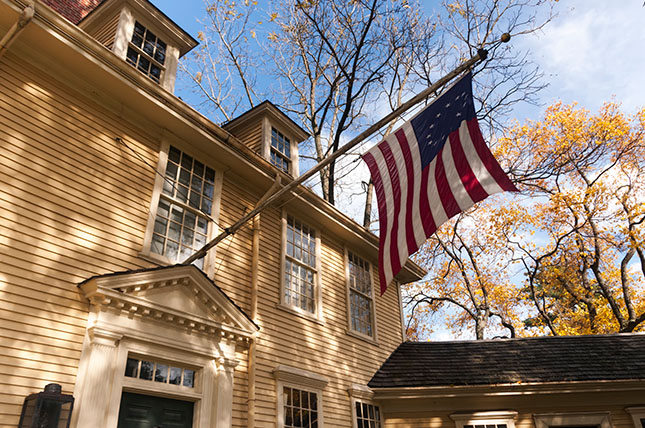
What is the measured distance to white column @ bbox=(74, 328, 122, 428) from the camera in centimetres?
528

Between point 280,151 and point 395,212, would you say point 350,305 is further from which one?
point 395,212

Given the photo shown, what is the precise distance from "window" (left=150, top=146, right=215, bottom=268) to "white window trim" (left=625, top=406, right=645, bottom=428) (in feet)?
31.8

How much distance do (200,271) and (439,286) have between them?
19.2m

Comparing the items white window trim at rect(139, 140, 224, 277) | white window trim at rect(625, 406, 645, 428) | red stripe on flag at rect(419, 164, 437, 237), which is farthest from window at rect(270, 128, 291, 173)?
white window trim at rect(625, 406, 645, 428)

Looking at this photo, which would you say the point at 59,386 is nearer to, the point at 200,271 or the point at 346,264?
the point at 200,271

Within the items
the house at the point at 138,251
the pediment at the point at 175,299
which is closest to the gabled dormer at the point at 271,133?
the house at the point at 138,251

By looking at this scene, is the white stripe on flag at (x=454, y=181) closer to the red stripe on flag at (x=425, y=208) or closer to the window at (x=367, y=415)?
the red stripe on flag at (x=425, y=208)

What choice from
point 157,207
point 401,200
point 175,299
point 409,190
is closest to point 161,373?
point 175,299

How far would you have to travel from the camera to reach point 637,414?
404 inches

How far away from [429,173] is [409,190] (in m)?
0.34

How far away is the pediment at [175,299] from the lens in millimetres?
5854

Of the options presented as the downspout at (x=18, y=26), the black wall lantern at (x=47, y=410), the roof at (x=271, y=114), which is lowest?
the black wall lantern at (x=47, y=410)

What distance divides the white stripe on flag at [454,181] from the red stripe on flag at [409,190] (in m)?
0.46

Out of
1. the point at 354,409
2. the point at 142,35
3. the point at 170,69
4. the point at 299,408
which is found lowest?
the point at 299,408
